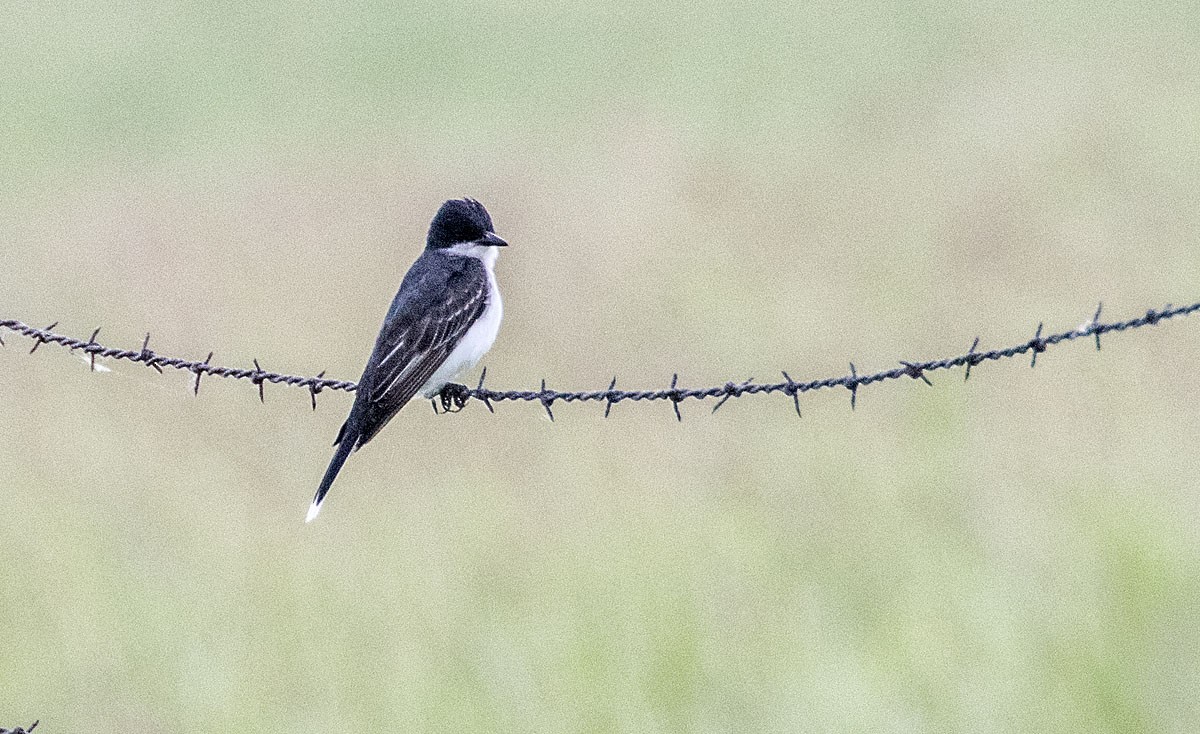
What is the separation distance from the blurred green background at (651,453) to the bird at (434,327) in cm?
119

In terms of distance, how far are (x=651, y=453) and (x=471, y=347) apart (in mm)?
2139

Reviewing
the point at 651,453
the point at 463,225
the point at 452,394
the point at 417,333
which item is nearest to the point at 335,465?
the point at 417,333

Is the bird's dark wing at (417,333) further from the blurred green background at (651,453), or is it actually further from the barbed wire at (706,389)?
the blurred green background at (651,453)

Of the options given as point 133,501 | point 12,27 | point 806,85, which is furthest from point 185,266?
point 12,27

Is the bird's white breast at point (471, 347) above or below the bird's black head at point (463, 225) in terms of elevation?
below

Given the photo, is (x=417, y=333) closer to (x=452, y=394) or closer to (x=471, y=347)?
(x=471, y=347)

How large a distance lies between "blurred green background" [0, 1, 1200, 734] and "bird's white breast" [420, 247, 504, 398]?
114cm

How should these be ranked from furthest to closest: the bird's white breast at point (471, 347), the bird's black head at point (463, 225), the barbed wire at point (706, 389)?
1. the bird's black head at point (463, 225)
2. the bird's white breast at point (471, 347)
3. the barbed wire at point (706, 389)

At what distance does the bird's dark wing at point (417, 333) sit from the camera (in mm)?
6398

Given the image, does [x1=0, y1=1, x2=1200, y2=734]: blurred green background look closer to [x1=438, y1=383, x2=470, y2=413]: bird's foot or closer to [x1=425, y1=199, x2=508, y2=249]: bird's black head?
[x1=438, y1=383, x2=470, y2=413]: bird's foot

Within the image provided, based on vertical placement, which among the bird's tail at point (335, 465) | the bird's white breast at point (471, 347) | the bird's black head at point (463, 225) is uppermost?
the bird's black head at point (463, 225)

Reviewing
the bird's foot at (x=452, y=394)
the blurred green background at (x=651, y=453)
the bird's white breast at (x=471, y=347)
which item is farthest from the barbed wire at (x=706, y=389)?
the blurred green background at (x=651, y=453)

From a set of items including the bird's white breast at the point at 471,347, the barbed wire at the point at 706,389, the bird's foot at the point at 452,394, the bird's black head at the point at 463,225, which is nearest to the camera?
the barbed wire at the point at 706,389

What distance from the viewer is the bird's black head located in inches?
291
